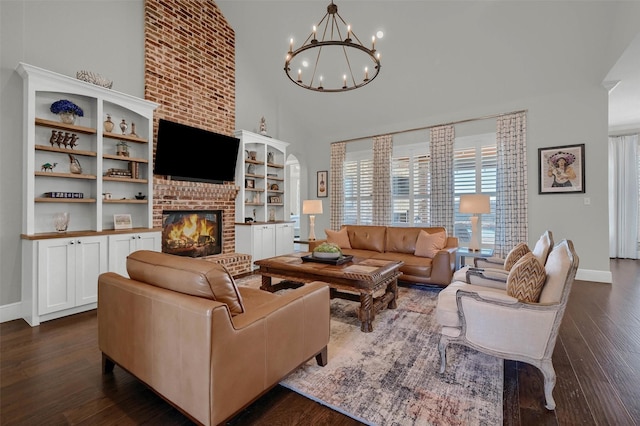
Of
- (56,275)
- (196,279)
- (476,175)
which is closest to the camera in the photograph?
(196,279)

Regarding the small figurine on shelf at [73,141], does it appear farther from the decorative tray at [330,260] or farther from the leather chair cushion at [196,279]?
the decorative tray at [330,260]

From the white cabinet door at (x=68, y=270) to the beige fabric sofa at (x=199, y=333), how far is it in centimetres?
156

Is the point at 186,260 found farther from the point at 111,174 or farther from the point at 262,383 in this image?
the point at 111,174

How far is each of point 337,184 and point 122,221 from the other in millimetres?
4461

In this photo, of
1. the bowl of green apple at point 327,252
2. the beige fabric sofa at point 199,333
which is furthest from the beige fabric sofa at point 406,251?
the beige fabric sofa at point 199,333

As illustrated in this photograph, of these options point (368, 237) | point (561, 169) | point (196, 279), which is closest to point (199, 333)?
point (196, 279)

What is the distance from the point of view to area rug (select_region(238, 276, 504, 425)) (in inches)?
65.6

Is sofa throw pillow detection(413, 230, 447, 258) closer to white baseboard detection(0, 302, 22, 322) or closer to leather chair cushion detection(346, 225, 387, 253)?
leather chair cushion detection(346, 225, 387, 253)

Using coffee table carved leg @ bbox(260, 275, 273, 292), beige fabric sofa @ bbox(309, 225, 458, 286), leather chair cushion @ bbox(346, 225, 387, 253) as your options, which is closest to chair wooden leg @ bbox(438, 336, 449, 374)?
beige fabric sofa @ bbox(309, 225, 458, 286)

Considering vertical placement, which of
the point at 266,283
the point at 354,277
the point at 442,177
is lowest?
the point at 266,283

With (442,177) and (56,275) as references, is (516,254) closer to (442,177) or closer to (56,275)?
(442,177)

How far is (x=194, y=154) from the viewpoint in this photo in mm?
4723

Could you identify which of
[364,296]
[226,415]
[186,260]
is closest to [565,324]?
[364,296]

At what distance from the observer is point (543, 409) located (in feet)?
5.63
